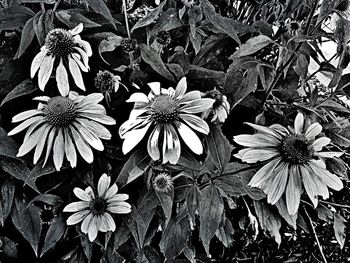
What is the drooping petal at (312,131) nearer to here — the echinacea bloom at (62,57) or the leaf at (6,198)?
the echinacea bloom at (62,57)

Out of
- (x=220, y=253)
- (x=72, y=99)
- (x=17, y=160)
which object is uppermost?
(x=72, y=99)

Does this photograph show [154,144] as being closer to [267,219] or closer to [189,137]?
[189,137]

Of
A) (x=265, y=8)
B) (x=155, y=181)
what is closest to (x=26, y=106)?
(x=155, y=181)

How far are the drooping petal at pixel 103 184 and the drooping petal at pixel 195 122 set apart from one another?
0.12m

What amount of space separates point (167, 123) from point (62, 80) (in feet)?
0.42

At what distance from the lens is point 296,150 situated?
595 mm

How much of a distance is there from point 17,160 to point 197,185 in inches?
8.6

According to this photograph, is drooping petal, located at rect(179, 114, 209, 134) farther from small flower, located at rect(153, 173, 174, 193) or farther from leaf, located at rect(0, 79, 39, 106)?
leaf, located at rect(0, 79, 39, 106)

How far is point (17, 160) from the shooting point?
2.17ft

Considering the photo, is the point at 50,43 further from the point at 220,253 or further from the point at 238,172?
the point at 220,253

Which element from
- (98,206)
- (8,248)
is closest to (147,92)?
(98,206)

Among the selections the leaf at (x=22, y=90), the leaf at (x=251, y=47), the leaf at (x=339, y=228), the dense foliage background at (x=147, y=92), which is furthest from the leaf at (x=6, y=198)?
the leaf at (x=339, y=228)

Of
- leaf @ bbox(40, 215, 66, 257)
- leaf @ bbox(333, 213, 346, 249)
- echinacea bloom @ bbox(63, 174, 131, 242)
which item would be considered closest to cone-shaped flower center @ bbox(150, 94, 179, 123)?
echinacea bloom @ bbox(63, 174, 131, 242)

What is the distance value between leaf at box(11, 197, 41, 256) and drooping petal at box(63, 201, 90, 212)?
0.07m
